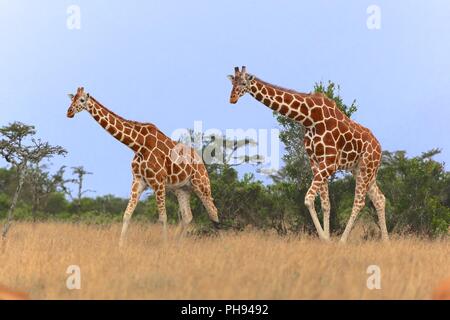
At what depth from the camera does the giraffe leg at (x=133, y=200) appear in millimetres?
14158

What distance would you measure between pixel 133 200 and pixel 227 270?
15.7 feet

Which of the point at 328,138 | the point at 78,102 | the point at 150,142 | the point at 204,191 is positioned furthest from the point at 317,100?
the point at 78,102

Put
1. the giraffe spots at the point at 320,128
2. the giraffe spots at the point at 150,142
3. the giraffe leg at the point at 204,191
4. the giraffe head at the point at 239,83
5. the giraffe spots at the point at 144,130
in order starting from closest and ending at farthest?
the giraffe head at the point at 239,83, the giraffe spots at the point at 320,128, the giraffe spots at the point at 150,142, the giraffe spots at the point at 144,130, the giraffe leg at the point at 204,191

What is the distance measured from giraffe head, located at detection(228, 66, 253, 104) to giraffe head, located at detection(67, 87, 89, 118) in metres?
3.43

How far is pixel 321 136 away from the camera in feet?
47.5

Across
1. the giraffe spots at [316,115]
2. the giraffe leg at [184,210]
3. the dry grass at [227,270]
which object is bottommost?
the dry grass at [227,270]

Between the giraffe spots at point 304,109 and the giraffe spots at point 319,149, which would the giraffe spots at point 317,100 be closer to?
the giraffe spots at point 304,109

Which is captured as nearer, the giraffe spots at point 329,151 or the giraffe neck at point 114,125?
the giraffe spots at point 329,151

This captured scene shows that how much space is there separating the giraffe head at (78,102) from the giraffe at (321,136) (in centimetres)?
343

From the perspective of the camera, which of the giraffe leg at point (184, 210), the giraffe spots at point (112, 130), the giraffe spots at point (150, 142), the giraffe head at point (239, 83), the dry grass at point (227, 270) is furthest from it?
the giraffe leg at point (184, 210)

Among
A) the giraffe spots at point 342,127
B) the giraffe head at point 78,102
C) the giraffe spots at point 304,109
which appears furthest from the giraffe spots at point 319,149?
the giraffe head at point 78,102

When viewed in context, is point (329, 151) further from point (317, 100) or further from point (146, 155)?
point (146, 155)

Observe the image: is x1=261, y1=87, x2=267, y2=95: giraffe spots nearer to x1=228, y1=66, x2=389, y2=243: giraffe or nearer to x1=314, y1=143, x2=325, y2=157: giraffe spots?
x1=228, y1=66, x2=389, y2=243: giraffe

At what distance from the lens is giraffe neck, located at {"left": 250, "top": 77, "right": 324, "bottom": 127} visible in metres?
14.4
